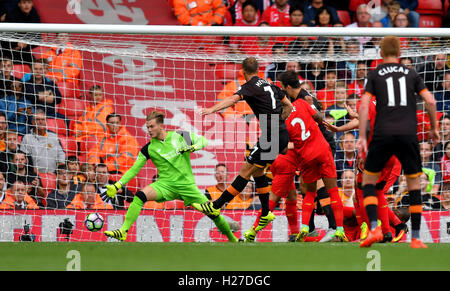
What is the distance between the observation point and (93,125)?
1096 centimetres

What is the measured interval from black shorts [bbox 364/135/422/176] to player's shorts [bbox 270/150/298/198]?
6.95 feet

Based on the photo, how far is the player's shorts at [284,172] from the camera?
361 inches

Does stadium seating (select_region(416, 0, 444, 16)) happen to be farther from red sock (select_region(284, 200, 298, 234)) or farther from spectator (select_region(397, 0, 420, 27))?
red sock (select_region(284, 200, 298, 234))

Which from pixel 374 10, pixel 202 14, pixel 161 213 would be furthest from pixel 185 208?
pixel 374 10

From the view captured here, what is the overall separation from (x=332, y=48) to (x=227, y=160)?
222cm

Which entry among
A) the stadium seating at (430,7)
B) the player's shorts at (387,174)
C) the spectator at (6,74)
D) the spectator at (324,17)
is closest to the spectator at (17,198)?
the spectator at (6,74)

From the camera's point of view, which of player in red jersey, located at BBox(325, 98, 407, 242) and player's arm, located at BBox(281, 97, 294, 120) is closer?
player in red jersey, located at BBox(325, 98, 407, 242)

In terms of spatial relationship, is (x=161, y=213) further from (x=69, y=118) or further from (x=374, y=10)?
(x=374, y=10)

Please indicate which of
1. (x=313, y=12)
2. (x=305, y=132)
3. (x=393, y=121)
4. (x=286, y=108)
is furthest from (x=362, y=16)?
(x=393, y=121)

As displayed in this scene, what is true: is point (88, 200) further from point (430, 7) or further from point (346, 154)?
point (430, 7)

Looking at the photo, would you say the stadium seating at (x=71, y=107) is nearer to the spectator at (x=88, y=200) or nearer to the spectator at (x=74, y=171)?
the spectator at (x=74, y=171)

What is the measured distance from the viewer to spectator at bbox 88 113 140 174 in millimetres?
10867

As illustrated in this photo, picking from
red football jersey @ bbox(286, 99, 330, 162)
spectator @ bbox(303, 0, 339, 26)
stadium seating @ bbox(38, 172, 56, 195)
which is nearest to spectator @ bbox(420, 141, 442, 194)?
red football jersey @ bbox(286, 99, 330, 162)

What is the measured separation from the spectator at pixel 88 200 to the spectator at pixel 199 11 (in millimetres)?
3707
